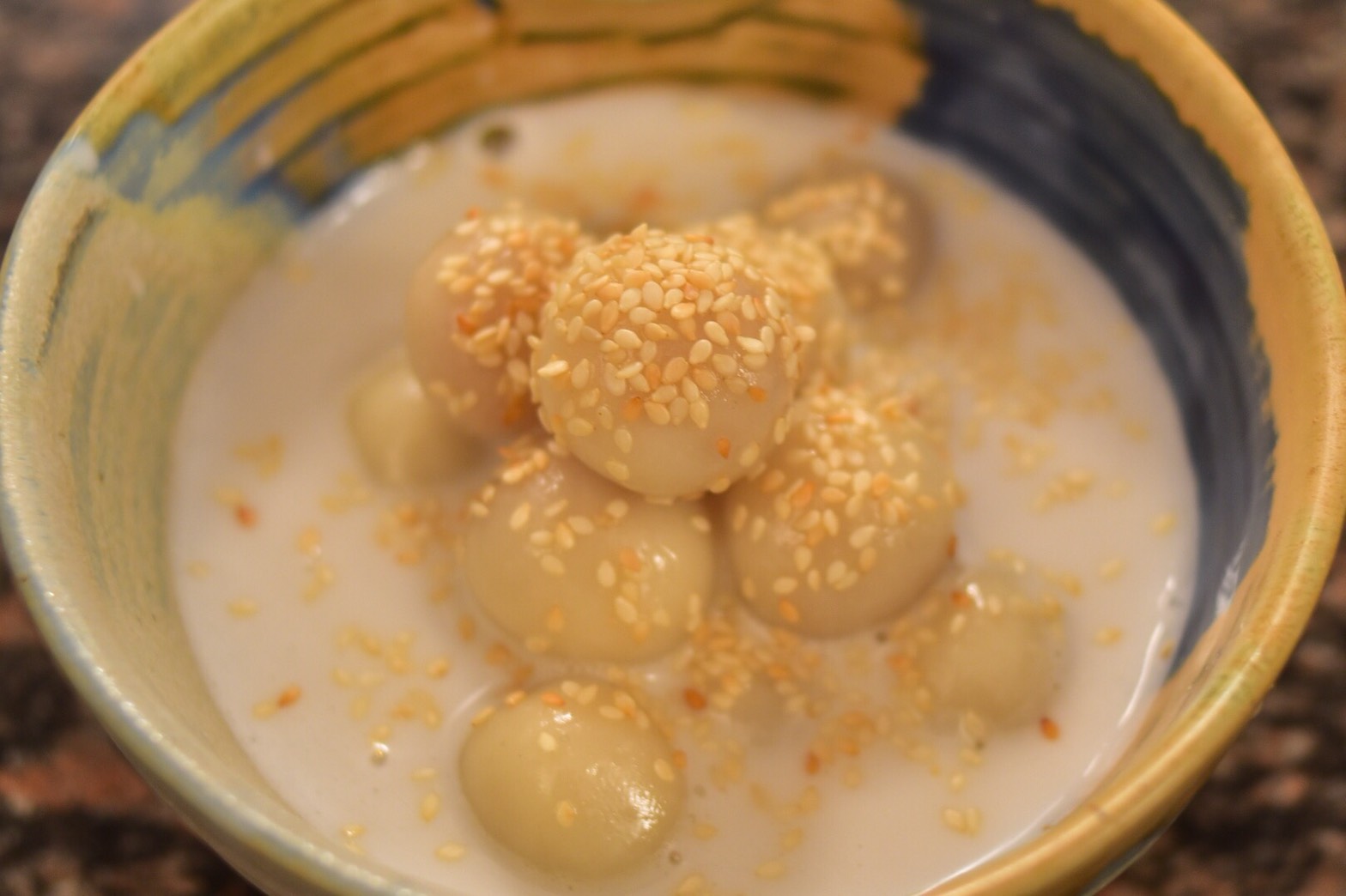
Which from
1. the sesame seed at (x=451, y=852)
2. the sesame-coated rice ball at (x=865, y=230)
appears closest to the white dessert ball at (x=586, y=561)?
the sesame seed at (x=451, y=852)

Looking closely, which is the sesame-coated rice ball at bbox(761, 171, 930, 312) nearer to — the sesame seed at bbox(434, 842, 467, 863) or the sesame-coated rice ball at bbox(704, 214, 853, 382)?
the sesame-coated rice ball at bbox(704, 214, 853, 382)

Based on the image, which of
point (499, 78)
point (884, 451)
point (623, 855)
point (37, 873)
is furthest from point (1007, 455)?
point (37, 873)

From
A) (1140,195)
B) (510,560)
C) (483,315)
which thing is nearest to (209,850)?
(510,560)

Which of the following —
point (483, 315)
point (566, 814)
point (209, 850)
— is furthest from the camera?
point (209, 850)

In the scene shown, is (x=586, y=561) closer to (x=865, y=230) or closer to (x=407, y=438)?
(x=407, y=438)

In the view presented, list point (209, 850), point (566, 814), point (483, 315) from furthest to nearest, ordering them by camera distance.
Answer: point (209, 850)
point (483, 315)
point (566, 814)

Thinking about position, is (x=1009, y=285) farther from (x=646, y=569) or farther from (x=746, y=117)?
(x=646, y=569)

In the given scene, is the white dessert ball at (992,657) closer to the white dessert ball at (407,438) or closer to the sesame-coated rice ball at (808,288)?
the sesame-coated rice ball at (808,288)
